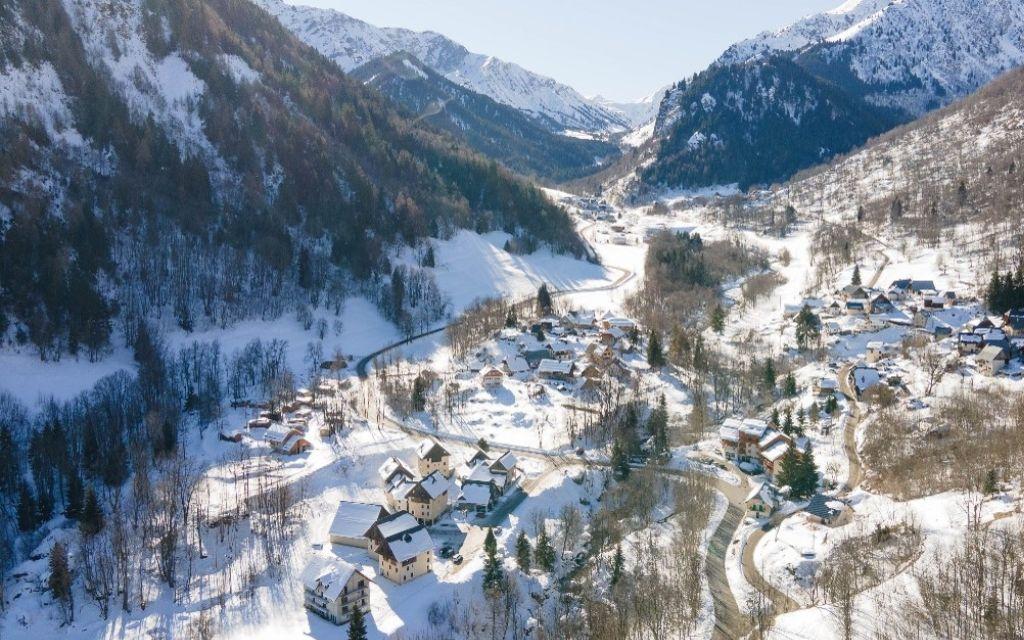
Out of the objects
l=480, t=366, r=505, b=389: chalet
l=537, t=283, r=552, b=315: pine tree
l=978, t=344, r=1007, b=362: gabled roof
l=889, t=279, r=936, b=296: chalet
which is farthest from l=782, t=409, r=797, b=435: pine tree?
l=537, t=283, r=552, b=315: pine tree

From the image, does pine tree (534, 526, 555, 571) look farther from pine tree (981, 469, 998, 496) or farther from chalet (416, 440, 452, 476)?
pine tree (981, 469, 998, 496)

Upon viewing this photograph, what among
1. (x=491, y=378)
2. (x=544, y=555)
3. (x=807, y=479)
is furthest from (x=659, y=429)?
(x=491, y=378)

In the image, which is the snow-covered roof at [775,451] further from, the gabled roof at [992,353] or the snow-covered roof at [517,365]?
the snow-covered roof at [517,365]

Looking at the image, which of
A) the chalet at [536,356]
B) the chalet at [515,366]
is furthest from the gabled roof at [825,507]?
the chalet at [536,356]

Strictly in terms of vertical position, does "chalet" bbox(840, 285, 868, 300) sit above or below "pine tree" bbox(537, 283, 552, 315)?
above

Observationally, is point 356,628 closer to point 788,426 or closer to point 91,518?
point 91,518

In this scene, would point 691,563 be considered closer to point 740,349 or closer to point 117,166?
point 740,349

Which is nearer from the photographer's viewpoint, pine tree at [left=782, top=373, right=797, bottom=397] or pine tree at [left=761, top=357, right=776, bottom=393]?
pine tree at [left=782, top=373, right=797, bottom=397]
